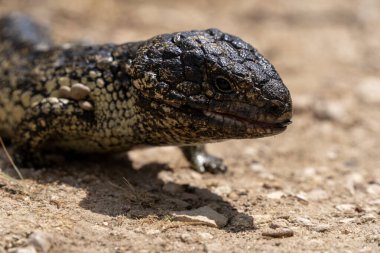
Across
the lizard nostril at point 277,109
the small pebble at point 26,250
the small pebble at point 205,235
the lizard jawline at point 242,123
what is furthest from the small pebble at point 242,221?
the small pebble at point 26,250

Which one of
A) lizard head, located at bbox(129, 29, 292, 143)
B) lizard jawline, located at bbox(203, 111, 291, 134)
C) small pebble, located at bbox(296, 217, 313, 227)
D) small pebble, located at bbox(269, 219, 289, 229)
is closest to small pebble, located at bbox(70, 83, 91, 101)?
lizard head, located at bbox(129, 29, 292, 143)

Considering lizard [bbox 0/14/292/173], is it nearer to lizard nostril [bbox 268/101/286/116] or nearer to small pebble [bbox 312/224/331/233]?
lizard nostril [bbox 268/101/286/116]

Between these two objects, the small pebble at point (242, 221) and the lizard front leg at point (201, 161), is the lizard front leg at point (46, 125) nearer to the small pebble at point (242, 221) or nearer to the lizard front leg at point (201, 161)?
the lizard front leg at point (201, 161)

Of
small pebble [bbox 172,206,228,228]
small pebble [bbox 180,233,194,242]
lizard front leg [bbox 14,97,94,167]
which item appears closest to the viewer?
small pebble [bbox 180,233,194,242]

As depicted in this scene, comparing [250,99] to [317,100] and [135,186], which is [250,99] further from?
[317,100]

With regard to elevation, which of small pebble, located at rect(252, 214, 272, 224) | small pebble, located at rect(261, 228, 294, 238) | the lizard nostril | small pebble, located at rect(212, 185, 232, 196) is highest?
the lizard nostril

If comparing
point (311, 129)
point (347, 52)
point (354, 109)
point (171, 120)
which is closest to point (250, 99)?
point (171, 120)
